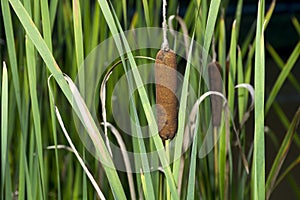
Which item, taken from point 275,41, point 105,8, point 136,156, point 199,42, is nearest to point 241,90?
point 199,42

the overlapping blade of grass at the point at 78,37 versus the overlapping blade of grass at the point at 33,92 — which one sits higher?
the overlapping blade of grass at the point at 78,37

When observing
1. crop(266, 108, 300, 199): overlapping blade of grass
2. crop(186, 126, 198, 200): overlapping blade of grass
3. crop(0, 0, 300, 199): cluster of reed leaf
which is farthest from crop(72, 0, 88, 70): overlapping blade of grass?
crop(266, 108, 300, 199): overlapping blade of grass

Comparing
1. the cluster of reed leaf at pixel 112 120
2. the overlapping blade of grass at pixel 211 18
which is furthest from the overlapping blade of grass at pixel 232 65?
the overlapping blade of grass at pixel 211 18

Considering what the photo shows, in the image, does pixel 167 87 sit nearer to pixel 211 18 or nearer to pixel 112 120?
pixel 211 18

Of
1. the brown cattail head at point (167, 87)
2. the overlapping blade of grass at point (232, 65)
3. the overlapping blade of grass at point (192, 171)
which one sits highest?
the overlapping blade of grass at point (232, 65)

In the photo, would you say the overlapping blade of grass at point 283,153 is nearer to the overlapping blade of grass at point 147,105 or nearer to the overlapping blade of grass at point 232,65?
the overlapping blade of grass at point 232,65

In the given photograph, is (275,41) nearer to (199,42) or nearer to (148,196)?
(199,42)
